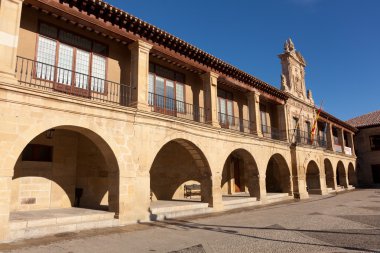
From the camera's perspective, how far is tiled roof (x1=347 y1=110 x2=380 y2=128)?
33406 millimetres

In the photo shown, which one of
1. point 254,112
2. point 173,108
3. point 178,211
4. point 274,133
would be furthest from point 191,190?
point 274,133

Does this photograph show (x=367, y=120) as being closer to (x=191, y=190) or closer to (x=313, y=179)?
(x=313, y=179)

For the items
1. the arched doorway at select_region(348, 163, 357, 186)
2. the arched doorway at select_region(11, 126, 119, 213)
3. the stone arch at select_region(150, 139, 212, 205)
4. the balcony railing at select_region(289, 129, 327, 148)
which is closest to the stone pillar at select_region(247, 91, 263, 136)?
the stone arch at select_region(150, 139, 212, 205)

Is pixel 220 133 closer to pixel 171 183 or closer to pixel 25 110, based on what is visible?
pixel 171 183

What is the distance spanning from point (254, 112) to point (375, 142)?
79.7 ft

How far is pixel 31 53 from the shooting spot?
894 cm

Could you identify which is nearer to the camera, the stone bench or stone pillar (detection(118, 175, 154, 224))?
stone pillar (detection(118, 175, 154, 224))

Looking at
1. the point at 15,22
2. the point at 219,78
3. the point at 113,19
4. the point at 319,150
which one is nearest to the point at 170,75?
the point at 219,78

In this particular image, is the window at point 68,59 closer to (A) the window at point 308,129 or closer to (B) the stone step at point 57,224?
(B) the stone step at point 57,224

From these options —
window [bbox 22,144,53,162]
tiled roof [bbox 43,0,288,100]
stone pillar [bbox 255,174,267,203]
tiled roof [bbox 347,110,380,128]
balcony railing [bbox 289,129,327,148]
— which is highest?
tiled roof [bbox 347,110,380,128]

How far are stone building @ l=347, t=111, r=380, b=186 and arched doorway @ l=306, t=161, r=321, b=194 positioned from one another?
14.5m

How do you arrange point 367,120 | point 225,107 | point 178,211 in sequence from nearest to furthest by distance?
1. point 178,211
2. point 225,107
3. point 367,120

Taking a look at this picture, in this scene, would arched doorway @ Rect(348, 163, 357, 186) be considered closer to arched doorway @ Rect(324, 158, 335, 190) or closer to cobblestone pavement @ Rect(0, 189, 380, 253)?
arched doorway @ Rect(324, 158, 335, 190)

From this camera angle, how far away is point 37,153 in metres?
9.94
